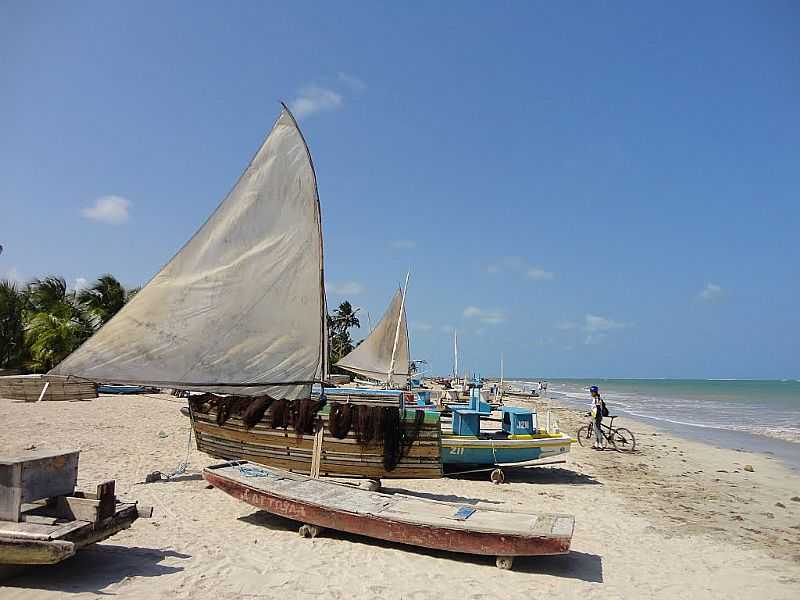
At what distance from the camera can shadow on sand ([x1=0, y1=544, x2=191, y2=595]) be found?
5.88 meters

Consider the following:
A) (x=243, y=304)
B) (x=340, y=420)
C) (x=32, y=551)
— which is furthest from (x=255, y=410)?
(x=32, y=551)

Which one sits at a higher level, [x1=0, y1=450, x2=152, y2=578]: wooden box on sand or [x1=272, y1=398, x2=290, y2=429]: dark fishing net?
[x1=272, y1=398, x2=290, y2=429]: dark fishing net

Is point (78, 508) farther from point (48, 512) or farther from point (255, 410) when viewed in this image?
point (255, 410)

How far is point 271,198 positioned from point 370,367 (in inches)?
935

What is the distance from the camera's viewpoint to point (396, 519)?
7684 millimetres

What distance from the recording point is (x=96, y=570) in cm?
643

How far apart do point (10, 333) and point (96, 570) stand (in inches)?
1381

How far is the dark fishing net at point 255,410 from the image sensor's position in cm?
1139

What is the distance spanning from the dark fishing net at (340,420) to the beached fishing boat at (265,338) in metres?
0.02

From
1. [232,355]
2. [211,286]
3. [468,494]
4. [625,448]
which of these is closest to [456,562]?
[468,494]

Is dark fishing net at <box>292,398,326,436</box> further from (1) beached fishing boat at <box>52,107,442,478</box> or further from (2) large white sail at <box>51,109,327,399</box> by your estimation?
(2) large white sail at <box>51,109,327,399</box>

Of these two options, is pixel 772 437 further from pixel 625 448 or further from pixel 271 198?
pixel 271 198

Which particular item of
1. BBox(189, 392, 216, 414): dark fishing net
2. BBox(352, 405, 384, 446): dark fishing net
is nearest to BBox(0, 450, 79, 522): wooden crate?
BBox(352, 405, 384, 446): dark fishing net

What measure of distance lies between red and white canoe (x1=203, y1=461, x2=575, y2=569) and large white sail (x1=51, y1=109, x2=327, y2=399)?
2.13 metres
